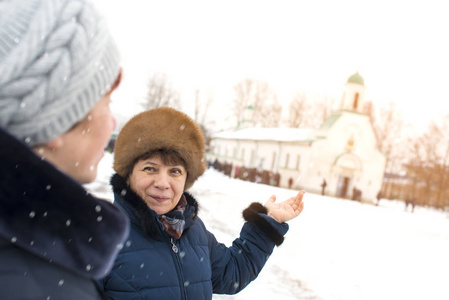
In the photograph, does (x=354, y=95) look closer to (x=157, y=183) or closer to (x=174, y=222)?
(x=157, y=183)

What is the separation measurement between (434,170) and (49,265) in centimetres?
5221

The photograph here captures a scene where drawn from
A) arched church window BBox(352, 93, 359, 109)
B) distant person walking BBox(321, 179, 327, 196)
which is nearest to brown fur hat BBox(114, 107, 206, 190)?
distant person walking BBox(321, 179, 327, 196)

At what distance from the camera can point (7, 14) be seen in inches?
31.5

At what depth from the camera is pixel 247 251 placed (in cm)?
229

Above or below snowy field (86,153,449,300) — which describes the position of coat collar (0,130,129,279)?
above

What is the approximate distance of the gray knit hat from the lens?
0.78 meters

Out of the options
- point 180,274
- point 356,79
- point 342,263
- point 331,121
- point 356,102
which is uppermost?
point 356,79

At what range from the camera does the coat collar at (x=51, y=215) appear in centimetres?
79

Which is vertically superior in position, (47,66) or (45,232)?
(47,66)

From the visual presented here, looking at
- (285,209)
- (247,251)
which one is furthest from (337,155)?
(247,251)

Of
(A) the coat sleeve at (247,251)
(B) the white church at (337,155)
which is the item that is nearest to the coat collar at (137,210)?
(A) the coat sleeve at (247,251)

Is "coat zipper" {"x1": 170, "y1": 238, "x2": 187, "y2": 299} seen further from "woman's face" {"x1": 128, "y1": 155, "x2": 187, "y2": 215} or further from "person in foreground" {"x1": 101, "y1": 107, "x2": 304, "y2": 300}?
"woman's face" {"x1": 128, "y1": 155, "x2": 187, "y2": 215}

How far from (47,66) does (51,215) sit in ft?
1.14

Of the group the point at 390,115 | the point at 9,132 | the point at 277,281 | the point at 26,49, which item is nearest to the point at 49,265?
the point at 9,132
